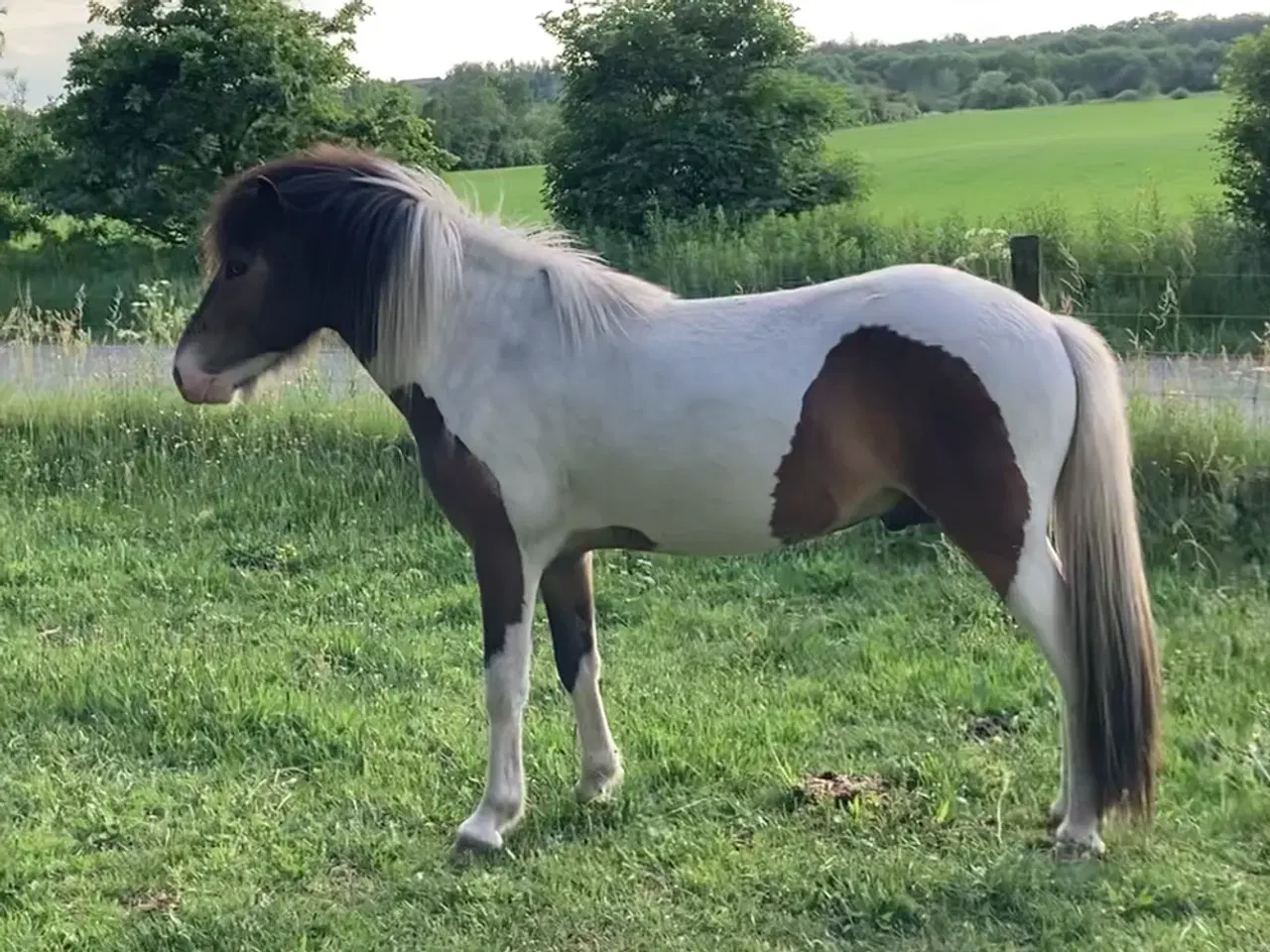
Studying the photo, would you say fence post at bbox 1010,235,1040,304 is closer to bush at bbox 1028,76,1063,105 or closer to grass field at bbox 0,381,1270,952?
grass field at bbox 0,381,1270,952

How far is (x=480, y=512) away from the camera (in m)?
3.07

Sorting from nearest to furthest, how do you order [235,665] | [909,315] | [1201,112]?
[909,315]
[235,665]
[1201,112]

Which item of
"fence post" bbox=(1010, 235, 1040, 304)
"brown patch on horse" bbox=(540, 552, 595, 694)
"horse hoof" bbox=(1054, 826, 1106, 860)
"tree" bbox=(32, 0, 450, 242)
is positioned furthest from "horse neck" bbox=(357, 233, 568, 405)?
"tree" bbox=(32, 0, 450, 242)

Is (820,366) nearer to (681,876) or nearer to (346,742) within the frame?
(681,876)

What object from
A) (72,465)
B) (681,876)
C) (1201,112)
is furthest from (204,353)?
(1201,112)

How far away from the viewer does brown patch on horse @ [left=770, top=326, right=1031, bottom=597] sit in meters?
2.84

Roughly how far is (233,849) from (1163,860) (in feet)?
7.64

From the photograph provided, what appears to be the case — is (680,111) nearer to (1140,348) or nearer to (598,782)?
(1140,348)

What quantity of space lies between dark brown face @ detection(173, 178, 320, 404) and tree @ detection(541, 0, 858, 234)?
12265 millimetres

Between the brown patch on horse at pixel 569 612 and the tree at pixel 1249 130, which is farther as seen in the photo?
the tree at pixel 1249 130

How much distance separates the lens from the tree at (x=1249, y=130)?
11.4 m

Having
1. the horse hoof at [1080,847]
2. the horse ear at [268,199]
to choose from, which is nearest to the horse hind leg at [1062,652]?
the horse hoof at [1080,847]

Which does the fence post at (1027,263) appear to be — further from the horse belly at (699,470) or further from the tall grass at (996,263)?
the horse belly at (699,470)

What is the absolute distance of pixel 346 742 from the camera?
376 cm
